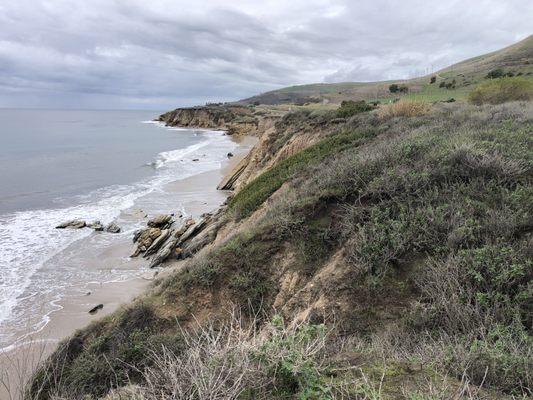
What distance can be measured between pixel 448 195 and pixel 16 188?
30.3 metres

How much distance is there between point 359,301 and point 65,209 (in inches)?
855

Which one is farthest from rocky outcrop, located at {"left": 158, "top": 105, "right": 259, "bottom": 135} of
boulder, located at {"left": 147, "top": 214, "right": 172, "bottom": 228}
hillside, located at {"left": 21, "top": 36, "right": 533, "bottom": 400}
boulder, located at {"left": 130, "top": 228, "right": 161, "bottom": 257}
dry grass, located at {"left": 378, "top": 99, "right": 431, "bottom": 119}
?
hillside, located at {"left": 21, "top": 36, "right": 533, "bottom": 400}

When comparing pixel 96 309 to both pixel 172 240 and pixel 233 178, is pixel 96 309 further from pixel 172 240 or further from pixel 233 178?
pixel 233 178

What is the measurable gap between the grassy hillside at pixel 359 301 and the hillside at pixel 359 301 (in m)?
0.02

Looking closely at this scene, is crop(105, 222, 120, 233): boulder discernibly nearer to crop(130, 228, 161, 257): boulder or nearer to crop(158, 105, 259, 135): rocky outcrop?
crop(130, 228, 161, 257): boulder

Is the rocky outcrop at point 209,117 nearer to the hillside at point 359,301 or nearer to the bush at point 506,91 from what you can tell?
the bush at point 506,91

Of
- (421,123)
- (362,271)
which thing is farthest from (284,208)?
(421,123)

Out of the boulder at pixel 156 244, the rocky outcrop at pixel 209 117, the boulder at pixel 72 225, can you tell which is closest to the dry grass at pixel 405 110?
the boulder at pixel 156 244

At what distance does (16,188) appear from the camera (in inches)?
1088

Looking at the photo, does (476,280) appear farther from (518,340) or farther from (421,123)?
(421,123)

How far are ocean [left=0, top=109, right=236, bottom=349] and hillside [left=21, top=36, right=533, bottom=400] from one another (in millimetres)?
5548

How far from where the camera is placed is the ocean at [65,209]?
12297 millimetres

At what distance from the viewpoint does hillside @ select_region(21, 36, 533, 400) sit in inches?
125

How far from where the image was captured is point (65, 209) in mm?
22516
